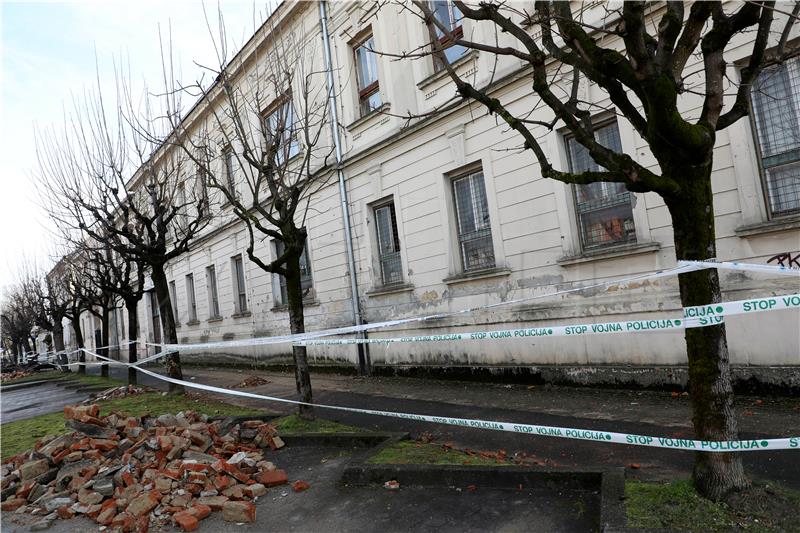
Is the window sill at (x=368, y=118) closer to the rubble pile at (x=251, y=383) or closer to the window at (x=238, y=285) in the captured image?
the rubble pile at (x=251, y=383)

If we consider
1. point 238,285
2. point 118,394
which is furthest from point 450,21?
point 238,285

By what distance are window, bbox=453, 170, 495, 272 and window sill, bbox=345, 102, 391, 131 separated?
2662 millimetres

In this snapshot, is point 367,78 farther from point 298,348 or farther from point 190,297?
point 190,297

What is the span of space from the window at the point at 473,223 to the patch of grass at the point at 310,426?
447cm

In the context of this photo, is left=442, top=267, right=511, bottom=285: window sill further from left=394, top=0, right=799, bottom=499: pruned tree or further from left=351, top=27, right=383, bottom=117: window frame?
left=394, top=0, right=799, bottom=499: pruned tree

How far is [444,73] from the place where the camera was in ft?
33.2

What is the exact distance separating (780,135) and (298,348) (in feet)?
23.0

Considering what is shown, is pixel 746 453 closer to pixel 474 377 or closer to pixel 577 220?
pixel 577 220

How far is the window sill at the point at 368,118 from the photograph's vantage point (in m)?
11.5

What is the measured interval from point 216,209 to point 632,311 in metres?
16.8

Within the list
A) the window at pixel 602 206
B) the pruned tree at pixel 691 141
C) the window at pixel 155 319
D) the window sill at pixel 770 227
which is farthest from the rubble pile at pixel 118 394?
the window at pixel 155 319

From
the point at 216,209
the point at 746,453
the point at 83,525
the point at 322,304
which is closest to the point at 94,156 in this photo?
the point at 322,304

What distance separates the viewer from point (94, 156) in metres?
11.7

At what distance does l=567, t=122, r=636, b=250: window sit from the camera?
303 inches
